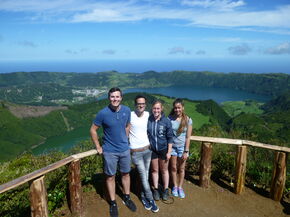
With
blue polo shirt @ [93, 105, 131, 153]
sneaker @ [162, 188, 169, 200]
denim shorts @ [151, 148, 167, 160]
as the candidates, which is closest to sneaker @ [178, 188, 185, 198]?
sneaker @ [162, 188, 169, 200]

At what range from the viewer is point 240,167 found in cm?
516

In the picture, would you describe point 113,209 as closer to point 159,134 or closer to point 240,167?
point 159,134

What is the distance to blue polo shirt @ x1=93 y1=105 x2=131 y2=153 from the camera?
4.03 metres

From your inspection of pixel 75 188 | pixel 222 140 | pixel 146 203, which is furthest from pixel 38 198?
pixel 222 140

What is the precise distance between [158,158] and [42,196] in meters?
2.17

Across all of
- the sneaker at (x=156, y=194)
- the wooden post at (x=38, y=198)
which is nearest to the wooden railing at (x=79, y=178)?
the wooden post at (x=38, y=198)

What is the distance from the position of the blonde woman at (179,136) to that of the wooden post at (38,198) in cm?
248

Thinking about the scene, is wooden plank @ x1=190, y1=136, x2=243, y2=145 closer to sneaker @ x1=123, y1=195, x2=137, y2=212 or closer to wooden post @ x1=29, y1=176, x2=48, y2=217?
sneaker @ x1=123, y1=195, x2=137, y2=212

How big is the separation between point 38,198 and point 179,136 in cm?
272

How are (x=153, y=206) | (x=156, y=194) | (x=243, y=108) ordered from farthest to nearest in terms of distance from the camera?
(x=243, y=108) < (x=156, y=194) < (x=153, y=206)

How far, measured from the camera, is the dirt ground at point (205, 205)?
468 centimetres

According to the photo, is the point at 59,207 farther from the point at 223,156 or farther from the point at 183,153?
the point at 223,156

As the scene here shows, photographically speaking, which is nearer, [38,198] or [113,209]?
[38,198]

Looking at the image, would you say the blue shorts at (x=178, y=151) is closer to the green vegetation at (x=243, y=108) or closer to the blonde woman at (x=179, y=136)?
the blonde woman at (x=179, y=136)
